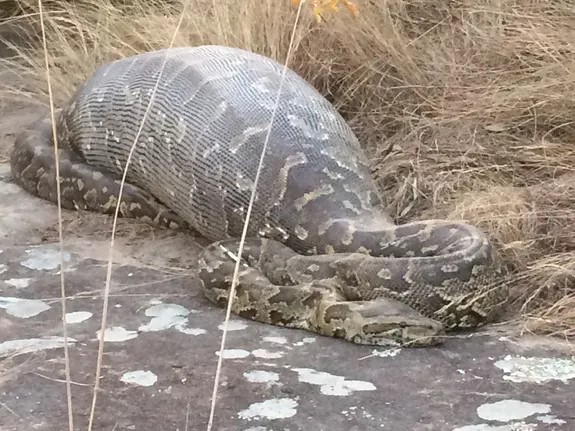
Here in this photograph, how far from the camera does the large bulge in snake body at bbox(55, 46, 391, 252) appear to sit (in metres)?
3.90

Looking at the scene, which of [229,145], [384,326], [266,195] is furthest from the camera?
[229,145]

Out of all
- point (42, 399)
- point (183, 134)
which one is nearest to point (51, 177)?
point (183, 134)

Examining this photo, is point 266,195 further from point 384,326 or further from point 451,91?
point 451,91

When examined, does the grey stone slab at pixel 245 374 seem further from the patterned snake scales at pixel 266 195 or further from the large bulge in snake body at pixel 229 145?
the large bulge in snake body at pixel 229 145

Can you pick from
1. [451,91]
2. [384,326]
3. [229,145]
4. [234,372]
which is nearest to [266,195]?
[229,145]

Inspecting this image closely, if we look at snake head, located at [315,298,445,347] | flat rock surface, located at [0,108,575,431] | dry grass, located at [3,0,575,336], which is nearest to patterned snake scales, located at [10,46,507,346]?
snake head, located at [315,298,445,347]

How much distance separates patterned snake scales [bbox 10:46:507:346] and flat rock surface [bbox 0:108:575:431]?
0.11 m

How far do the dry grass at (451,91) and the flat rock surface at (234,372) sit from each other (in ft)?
1.47

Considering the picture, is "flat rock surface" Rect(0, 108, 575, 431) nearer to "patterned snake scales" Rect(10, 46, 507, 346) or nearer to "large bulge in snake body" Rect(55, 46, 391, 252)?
"patterned snake scales" Rect(10, 46, 507, 346)

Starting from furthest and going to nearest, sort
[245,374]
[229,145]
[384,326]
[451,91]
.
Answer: [451,91]
[229,145]
[384,326]
[245,374]

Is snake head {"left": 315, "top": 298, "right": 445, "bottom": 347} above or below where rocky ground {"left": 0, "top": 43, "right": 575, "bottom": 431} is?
above

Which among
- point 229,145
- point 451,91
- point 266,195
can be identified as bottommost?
point 266,195

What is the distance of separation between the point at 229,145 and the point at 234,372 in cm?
134

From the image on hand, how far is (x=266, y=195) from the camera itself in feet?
12.9
